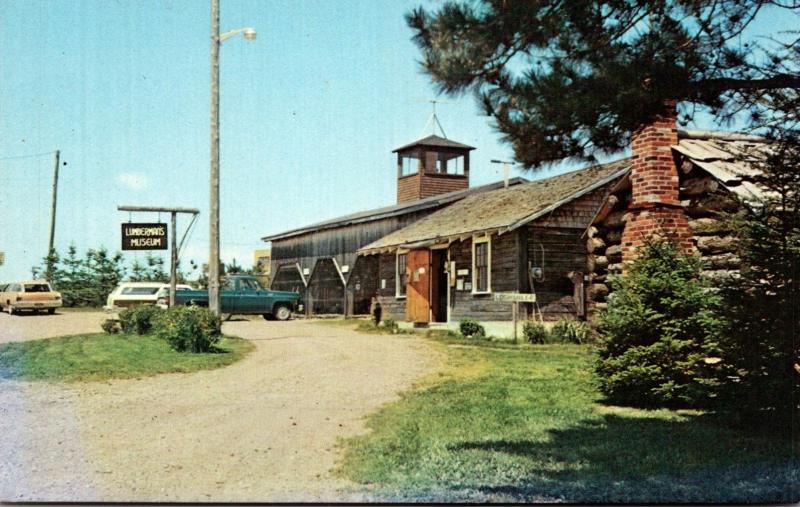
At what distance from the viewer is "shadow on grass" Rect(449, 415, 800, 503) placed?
19.3 feet

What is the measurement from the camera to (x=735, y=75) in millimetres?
6039

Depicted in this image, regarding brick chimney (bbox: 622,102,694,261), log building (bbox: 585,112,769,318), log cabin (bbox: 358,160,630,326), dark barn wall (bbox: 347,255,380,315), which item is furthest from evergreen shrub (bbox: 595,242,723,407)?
dark barn wall (bbox: 347,255,380,315)

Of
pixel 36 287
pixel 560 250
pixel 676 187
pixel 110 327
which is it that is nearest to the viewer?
pixel 676 187

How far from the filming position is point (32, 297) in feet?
77.6

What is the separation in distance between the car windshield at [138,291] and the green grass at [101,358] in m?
5.87

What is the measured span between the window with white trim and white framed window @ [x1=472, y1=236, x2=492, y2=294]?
470 centimetres

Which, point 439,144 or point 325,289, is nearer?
point 439,144

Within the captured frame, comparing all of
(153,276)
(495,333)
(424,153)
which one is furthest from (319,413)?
(424,153)

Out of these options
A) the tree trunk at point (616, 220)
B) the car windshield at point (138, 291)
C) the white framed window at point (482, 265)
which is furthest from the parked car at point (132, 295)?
the tree trunk at point (616, 220)

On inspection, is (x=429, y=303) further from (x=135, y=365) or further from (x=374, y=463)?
(x=374, y=463)

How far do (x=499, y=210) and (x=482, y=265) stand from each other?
1.98 meters

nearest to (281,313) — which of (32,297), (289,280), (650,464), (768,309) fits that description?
(289,280)

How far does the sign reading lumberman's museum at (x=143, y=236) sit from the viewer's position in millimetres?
16812

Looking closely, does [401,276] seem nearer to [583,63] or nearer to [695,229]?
[695,229]
